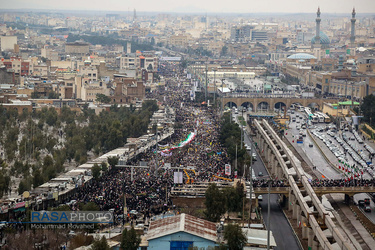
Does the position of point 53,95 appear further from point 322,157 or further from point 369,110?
point 322,157

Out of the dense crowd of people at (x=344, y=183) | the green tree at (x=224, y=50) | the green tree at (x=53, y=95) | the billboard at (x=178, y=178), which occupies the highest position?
the billboard at (x=178, y=178)

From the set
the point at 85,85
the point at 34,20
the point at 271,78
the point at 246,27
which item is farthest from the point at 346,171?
the point at 34,20

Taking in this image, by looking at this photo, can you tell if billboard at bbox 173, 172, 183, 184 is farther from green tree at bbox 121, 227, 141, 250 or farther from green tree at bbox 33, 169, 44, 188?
green tree at bbox 121, 227, 141, 250

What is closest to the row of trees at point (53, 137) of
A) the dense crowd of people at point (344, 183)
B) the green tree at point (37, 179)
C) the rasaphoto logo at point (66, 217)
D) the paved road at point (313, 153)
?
the green tree at point (37, 179)

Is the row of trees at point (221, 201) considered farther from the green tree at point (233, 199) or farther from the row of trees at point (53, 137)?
the row of trees at point (53, 137)

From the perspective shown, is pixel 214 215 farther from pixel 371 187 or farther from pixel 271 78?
pixel 271 78

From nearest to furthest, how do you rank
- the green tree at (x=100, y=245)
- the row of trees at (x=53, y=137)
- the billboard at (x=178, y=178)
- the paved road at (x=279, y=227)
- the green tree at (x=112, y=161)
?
the green tree at (x=100, y=245) < the paved road at (x=279, y=227) < the billboard at (x=178, y=178) < the green tree at (x=112, y=161) < the row of trees at (x=53, y=137)
